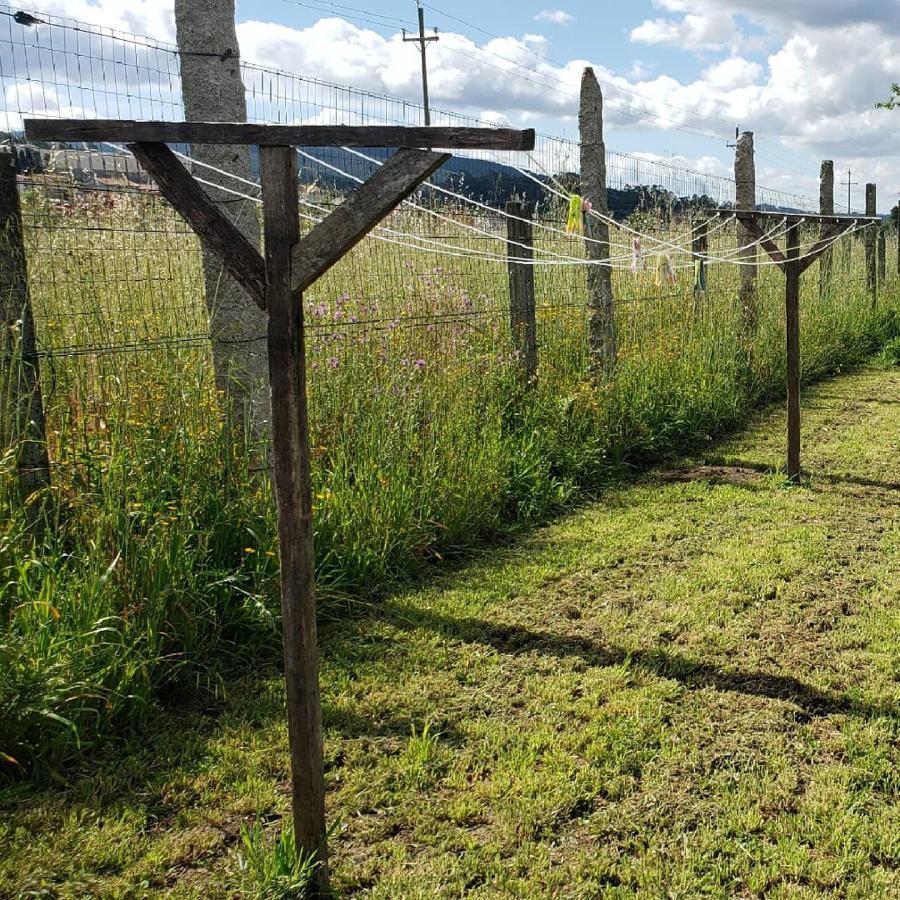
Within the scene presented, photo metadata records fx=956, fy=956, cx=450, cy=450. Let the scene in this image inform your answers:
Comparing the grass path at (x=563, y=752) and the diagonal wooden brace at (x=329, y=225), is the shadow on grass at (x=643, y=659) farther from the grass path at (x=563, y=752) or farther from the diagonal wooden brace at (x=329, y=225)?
the diagonal wooden brace at (x=329, y=225)

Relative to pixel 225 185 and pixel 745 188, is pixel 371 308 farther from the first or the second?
pixel 745 188

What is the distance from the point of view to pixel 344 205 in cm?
222

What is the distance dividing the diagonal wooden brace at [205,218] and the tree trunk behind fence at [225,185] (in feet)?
6.61

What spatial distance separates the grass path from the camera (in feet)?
8.74

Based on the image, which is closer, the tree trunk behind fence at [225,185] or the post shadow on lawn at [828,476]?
the tree trunk behind fence at [225,185]

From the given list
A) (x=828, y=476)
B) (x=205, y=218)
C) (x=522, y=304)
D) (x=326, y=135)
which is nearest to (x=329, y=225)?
(x=326, y=135)

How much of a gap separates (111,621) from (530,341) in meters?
4.34

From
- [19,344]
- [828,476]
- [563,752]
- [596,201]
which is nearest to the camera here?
[563,752]

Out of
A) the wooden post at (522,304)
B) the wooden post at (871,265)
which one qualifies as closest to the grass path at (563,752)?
the wooden post at (522,304)

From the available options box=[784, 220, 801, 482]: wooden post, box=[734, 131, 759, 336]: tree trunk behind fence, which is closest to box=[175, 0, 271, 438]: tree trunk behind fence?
box=[784, 220, 801, 482]: wooden post

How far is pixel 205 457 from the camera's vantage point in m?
4.25

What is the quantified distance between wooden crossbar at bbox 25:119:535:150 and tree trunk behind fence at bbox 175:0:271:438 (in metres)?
2.10

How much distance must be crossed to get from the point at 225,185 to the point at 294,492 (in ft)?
8.55

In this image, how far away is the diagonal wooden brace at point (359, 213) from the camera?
87.4 inches
